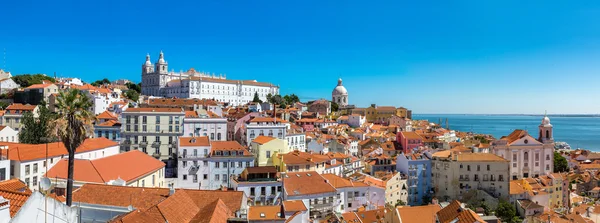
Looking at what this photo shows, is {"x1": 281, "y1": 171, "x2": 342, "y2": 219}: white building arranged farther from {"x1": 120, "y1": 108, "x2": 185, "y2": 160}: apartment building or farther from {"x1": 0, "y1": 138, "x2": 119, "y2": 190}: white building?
{"x1": 0, "y1": 138, "x2": 119, "y2": 190}: white building

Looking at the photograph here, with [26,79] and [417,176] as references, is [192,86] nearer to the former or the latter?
[26,79]

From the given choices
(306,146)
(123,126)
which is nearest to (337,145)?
(306,146)

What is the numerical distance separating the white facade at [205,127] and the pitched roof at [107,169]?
44.1 ft

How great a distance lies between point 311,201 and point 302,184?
183cm

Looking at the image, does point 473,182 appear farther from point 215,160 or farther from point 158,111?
point 158,111

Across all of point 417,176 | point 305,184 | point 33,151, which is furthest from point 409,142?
point 33,151

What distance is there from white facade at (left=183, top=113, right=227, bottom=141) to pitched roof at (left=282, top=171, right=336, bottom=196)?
1561cm

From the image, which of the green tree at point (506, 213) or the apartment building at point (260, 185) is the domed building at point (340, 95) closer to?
the green tree at point (506, 213)

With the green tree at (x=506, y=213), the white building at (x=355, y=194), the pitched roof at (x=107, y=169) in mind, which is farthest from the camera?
the green tree at (x=506, y=213)

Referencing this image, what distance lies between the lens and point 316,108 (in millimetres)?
119375

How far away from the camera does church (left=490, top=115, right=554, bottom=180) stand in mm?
55688

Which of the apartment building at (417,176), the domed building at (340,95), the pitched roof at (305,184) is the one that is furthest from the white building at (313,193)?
the domed building at (340,95)

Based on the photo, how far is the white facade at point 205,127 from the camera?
46.8 m

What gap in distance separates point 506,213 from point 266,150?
25.7 meters
